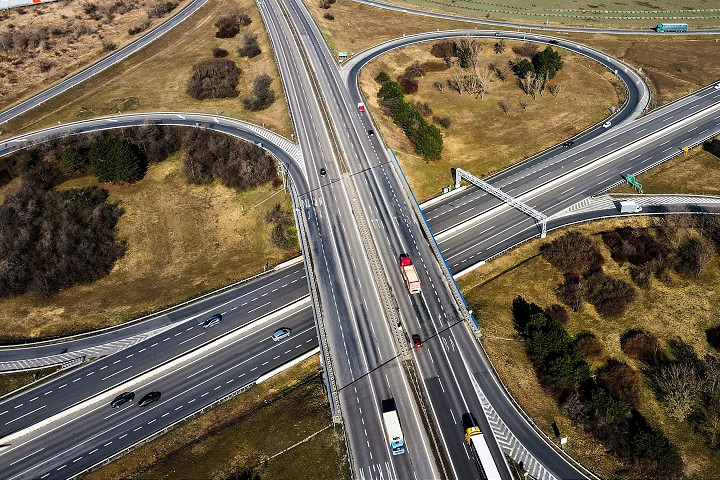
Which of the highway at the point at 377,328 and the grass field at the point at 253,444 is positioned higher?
the highway at the point at 377,328

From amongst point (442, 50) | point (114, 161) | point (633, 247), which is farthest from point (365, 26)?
point (633, 247)

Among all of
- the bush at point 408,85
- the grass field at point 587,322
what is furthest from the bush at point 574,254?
the bush at point 408,85

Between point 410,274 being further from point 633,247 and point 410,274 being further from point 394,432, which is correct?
point 633,247

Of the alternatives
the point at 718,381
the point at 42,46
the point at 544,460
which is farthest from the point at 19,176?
the point at 718,381

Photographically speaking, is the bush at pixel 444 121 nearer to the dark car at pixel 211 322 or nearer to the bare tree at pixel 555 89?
the bare tree at pixel 555 89

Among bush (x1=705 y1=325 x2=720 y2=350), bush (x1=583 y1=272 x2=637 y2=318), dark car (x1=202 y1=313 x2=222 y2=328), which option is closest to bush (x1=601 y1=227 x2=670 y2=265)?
bush (x1=583 y1=272 x2=637 y2=318)
